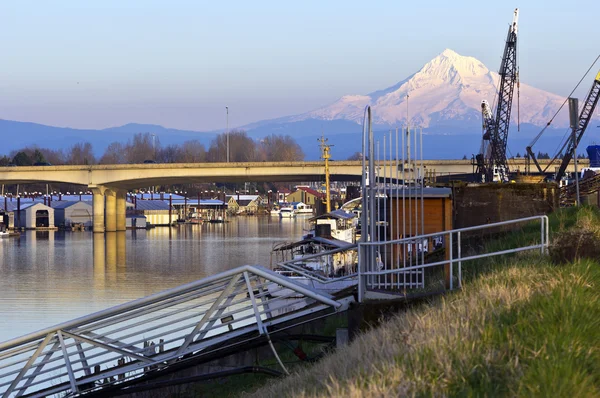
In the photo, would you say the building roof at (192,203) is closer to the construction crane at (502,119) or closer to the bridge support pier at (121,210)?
the bridge support pier at (121,210)

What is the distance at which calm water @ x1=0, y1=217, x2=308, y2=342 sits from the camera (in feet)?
126

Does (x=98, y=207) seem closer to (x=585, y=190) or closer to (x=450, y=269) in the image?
(x=585, y=190)

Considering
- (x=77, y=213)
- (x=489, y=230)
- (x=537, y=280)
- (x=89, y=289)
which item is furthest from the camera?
(x=77, y=213)

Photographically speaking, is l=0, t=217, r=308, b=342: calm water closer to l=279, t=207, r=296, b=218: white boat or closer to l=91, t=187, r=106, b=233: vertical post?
l=91, t=187, r=106, b=233: vertical post

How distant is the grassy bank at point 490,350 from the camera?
6.43m

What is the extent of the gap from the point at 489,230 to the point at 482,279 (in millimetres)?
12045

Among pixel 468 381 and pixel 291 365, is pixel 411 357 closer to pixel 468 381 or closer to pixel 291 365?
pixel 468 381

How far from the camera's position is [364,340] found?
9.65 m

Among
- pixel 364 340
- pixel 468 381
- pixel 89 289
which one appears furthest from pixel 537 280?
pixel 89 289

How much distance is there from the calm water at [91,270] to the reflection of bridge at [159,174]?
939 cm

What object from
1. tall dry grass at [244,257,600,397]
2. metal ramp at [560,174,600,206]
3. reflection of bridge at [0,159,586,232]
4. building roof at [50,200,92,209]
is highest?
reflection of bridge at [0,159,586,232]

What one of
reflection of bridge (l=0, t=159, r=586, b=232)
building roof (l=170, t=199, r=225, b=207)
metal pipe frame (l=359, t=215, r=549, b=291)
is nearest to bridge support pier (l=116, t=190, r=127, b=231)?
reflection of bridge (l=0, t=159, r=586, b=232)

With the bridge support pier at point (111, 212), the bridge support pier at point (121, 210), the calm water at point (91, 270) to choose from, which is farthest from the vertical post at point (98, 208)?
the calm water at point (91, 270)

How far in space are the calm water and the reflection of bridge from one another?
9391 millimetres
